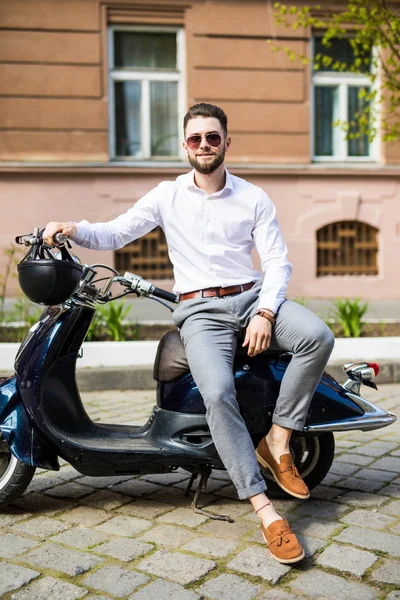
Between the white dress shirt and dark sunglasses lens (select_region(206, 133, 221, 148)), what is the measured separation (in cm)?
18

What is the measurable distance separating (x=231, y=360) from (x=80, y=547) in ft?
3.13

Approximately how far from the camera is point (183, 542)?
2.80m

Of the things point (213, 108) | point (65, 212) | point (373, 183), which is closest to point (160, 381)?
point (213, 108)

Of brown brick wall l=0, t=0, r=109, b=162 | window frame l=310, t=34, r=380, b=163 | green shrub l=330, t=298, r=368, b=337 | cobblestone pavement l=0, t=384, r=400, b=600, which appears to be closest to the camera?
cobblestone pavement l=0, t=384, r=400, b=600

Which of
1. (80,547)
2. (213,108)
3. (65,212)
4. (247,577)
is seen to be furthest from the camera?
(65,212)

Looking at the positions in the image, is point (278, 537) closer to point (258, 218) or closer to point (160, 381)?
point (160, 381)

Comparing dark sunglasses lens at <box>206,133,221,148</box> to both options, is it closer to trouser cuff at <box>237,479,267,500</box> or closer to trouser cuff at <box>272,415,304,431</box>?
trouser cuff at <box>272,415,304,431</box>

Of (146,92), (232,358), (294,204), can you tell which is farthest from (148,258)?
(232,358)

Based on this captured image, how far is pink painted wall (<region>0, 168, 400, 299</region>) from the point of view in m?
10.5

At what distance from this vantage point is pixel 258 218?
10.6 feet

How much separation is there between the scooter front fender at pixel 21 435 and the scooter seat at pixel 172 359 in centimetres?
57

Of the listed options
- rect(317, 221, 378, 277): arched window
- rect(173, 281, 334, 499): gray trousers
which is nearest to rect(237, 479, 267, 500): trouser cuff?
rect(173, 281, 334, 499): gray trousers

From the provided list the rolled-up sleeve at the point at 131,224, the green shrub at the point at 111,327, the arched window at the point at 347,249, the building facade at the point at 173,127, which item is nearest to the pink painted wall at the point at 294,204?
the building facade at the point at 173,127

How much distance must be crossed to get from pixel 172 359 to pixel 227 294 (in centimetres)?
38
